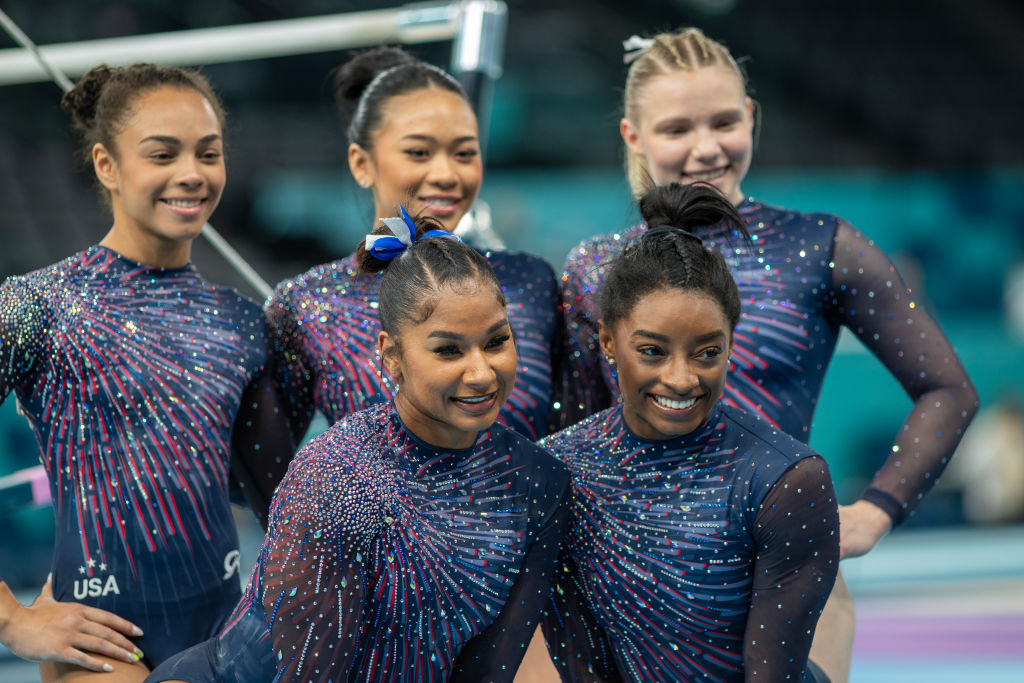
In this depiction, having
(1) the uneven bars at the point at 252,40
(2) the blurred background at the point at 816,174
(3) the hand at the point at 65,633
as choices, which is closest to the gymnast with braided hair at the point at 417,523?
(3) the hand at the point at 65,633

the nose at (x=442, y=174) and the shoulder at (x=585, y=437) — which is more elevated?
Result: the nose at (x=442, y=174)

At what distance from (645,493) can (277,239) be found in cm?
530

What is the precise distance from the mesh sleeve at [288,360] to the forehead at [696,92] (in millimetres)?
624

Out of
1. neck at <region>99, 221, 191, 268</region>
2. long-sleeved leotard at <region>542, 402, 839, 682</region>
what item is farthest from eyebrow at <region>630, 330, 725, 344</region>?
neck at <region>99, 221, 191, 268</region>

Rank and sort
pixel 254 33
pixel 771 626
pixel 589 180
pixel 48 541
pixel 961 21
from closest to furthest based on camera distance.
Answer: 1. pixel 771 626
2. pixel 254 33
3. pixel 48 541
4. pixel 589 180
5. pixel 961 21

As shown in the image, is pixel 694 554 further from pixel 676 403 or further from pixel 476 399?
pixel 476 399

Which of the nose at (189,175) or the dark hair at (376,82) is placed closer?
the nose at (189,175)

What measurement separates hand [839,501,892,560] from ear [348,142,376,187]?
0.85m

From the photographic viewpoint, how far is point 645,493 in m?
1.41

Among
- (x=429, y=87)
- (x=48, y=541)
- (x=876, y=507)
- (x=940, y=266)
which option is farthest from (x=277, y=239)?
(x=876, y=507)

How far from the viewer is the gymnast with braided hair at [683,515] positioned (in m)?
1.31

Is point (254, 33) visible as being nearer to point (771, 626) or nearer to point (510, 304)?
point (510, 304)

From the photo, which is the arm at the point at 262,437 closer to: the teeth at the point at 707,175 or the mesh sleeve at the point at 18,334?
the mesh sleeve at the point at 18,334

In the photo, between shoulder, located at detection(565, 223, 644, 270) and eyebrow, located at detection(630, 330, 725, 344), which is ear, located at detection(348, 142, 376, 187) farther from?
eyebrow, located at detection(630, 330, 725, 344)
